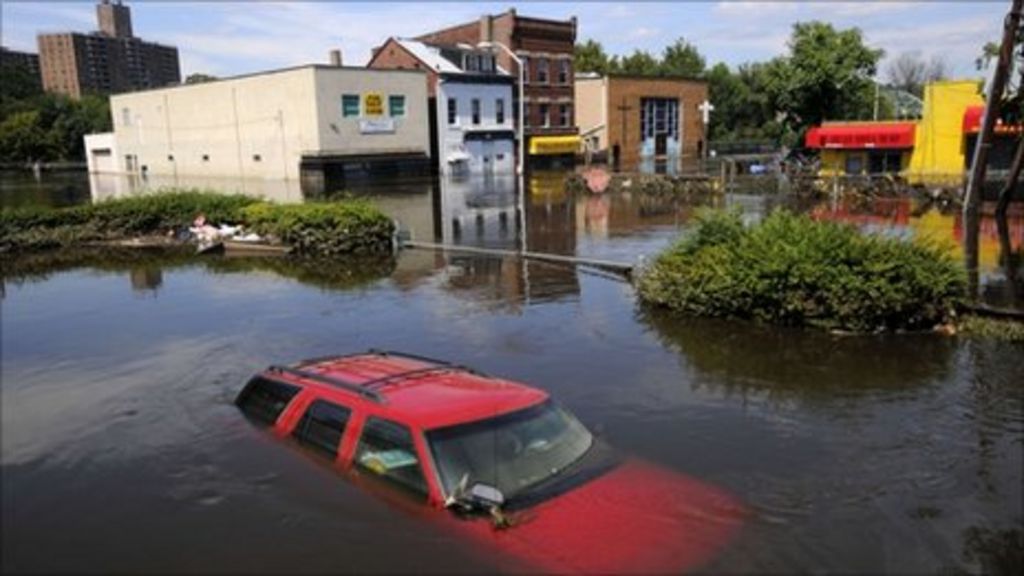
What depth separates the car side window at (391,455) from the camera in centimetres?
745

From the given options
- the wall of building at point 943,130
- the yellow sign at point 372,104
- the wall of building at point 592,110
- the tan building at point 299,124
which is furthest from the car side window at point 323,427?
the wall of building at point 592,110

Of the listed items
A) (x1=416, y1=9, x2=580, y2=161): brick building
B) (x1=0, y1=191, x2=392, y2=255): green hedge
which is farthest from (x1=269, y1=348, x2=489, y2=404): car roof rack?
(x1=416, y1=9, x2=580, y2=161): brick building

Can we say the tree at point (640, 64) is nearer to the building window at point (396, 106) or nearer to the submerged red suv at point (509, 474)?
the building window at point (396, 106)

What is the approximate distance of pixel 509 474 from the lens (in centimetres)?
749

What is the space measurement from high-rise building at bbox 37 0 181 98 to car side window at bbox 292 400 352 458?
529 feet

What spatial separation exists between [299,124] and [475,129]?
46.8 ft

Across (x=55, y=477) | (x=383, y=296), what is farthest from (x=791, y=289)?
(x=55, y=477)

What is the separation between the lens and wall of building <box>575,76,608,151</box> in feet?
238

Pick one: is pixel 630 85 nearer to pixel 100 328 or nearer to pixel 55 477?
pixel 100 328

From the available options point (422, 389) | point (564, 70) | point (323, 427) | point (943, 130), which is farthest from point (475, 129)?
point (422, 389)

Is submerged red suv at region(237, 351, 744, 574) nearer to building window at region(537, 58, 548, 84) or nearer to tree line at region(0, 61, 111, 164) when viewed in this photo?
building window at region(537, 58, 548, 84)

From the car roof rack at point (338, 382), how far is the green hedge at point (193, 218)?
51.6ft

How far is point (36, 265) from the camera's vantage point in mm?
24031

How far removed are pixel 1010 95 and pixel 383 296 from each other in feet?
57.3
